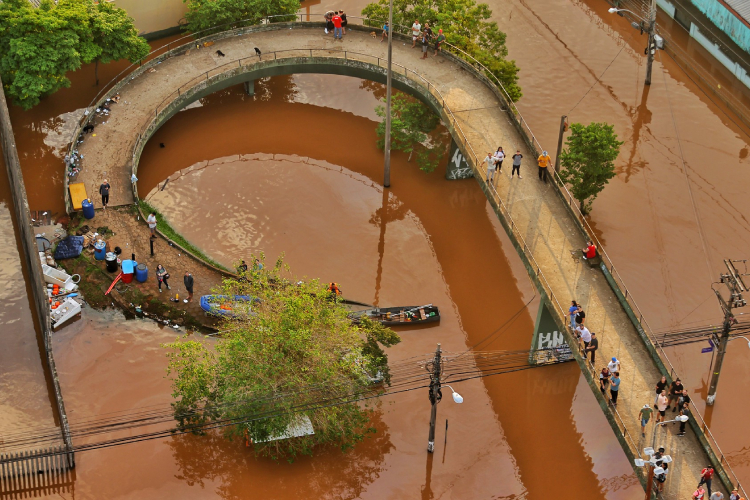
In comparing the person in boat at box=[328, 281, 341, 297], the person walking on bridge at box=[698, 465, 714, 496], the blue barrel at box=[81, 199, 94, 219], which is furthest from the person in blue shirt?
the blue barrel at box=[81, 199, 94, 219]

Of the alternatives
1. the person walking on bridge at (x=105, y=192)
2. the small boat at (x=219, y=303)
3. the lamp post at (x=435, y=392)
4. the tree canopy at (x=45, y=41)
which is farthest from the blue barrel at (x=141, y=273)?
the lamp post at (x=435, y=392)

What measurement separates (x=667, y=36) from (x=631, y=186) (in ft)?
62.4

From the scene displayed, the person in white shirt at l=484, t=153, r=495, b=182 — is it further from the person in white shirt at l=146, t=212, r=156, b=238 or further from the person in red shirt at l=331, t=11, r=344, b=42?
the person in white shirt at l=146, t=212, r=156, b=238

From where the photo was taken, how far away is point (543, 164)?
5234 centimetres

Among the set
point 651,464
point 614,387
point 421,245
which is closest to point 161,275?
point 421,245

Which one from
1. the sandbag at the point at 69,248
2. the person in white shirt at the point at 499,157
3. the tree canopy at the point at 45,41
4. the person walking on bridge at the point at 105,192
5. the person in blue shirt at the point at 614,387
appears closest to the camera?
the person in blue shirt at the point at 614,387

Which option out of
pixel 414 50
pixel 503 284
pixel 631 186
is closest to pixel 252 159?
pixel 414 50

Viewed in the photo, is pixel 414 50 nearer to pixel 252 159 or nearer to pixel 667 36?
pixel 252 159

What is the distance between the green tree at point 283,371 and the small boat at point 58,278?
8664mm

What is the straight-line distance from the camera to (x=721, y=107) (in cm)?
6794

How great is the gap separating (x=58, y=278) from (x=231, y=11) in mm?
23605

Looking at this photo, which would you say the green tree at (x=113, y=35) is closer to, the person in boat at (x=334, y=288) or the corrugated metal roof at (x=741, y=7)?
the person in boat at (x=334, y=288)

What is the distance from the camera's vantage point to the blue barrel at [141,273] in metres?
52.2

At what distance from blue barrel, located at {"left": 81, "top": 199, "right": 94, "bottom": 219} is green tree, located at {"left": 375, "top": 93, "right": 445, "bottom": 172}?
17.6 meters
